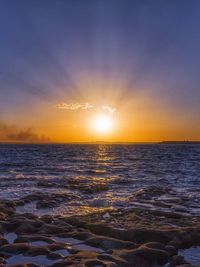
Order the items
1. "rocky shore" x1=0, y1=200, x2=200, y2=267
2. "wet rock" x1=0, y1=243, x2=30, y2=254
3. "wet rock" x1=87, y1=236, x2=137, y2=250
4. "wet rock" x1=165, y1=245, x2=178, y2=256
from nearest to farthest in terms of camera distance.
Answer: "rocky shore" x1=0, y1=200, x2=200, y2=267, "wet rock" x1=0, y1=243, x2=30, y2=254, "wet rock" x1=165, y1=245, x2=178, y2=256, "wet rock" x1=87, y1=236, x2=137, y2=250

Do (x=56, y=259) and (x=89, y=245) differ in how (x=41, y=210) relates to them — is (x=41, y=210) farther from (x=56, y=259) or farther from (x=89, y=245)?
(x=56, y=259)

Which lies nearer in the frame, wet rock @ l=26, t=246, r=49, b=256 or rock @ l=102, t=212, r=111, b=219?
wet rock @ l=26, t=246, r=49, b=256

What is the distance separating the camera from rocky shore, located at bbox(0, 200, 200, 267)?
28.7 feet

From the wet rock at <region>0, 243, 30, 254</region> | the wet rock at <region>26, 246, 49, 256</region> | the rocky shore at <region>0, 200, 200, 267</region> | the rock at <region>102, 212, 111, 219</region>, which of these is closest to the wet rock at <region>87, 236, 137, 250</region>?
the rocky shore at <region>0, 200, 200, 267</region>

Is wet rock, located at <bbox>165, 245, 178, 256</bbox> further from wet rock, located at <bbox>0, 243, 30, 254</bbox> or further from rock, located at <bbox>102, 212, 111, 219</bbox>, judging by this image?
rock, located at <bbox>102, 212, 111, 219</bbox>

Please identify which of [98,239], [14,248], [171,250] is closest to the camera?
[14,248]

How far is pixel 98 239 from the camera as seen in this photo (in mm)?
10359

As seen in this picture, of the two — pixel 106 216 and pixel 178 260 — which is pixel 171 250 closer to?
pixel 178 260

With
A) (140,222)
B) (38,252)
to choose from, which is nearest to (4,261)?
(38,252)

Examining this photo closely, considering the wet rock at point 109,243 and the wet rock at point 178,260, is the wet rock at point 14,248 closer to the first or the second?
the wet rock at point 109,243

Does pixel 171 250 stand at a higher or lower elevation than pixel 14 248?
lower

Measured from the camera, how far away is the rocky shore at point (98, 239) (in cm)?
873

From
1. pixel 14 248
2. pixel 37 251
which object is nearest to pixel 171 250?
pixel 37 251

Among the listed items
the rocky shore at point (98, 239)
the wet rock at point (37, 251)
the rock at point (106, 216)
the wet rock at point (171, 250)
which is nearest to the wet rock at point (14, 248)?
the rocky shore at point (98, 239)
